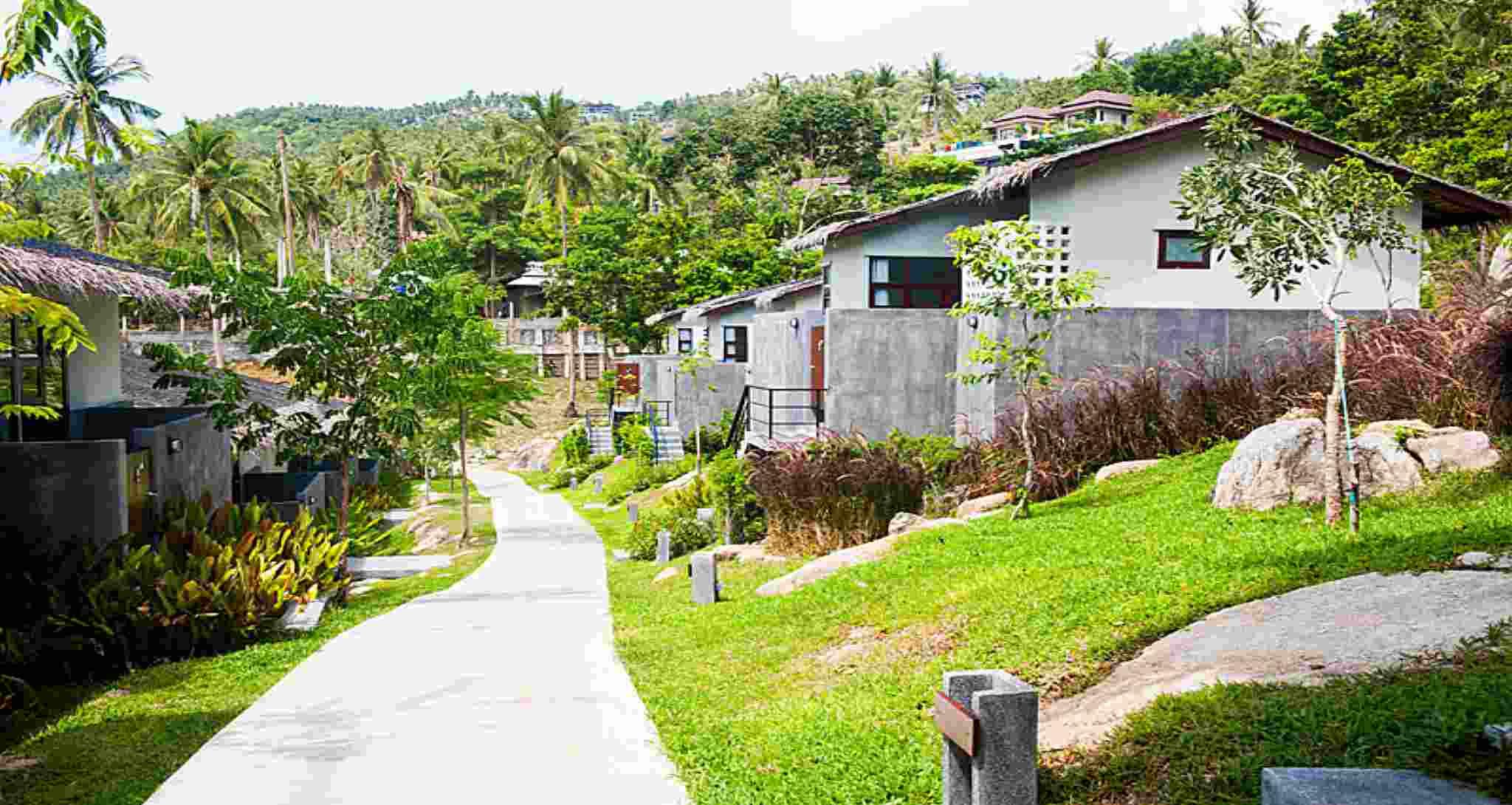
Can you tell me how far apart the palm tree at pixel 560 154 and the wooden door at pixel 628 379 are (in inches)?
679

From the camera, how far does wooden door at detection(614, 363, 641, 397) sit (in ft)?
157

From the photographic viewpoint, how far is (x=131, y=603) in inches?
494

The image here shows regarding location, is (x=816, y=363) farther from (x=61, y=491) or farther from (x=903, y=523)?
(x=61, y=491)

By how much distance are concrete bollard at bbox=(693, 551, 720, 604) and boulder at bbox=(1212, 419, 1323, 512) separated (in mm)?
4964

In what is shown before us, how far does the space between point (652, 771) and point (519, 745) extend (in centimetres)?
112

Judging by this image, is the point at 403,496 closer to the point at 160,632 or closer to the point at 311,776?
the point at 160,632

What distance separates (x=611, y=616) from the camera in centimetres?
1427

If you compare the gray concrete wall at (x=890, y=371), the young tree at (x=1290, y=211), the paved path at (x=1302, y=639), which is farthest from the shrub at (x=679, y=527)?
the paved path at (x=1302, y=639)

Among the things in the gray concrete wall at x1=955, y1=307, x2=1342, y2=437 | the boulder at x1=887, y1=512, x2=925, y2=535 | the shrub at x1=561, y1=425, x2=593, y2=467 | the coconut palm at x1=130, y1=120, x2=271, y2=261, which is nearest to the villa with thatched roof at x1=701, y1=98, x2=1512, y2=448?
the gray concrete wall at x1=955, y1=307, x2=1342, y2=437

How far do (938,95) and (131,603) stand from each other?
432 ft

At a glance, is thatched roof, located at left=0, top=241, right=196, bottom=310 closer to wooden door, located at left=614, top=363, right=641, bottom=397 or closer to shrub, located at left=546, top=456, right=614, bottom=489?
shrub, located at left=546, top=456, right=614, bottom=489

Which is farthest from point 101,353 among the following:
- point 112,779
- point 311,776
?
point 311,776

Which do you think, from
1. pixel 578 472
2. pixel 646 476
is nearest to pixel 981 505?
pixel 646 476

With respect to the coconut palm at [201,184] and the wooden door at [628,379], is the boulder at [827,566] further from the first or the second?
the coconut palm at [201,184]
